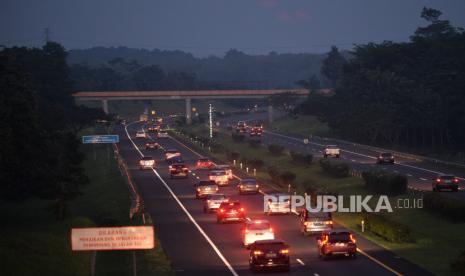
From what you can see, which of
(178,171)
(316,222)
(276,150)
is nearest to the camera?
(316,222)

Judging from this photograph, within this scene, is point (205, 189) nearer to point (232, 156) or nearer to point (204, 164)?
point (204, 164)

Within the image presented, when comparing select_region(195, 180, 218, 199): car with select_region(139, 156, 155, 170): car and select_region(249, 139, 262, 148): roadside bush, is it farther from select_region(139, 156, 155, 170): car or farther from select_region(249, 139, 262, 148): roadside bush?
select_region(249, 139, 262, 148): roadside bush

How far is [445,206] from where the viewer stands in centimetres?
4919

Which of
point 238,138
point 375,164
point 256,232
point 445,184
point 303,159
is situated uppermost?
point 256,232

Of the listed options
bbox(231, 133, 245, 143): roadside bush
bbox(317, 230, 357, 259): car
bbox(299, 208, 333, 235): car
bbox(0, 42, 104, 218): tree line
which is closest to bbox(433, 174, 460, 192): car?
bbox(299, 208, 333, 235): car

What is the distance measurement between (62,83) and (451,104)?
64043 millimetres

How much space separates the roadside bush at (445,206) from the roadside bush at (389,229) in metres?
4.63

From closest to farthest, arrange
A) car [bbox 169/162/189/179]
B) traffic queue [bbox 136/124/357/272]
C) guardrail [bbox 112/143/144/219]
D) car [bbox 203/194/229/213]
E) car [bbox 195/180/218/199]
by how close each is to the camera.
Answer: traffic queue [bbox 136/124/357/272]
guardrail [bbox 112/143/144/219]
car [bbox 203/194/229/213]
car [bbox 195/180/218/199]
car [bbox 169/162/189/179]

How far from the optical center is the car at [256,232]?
40594 mm

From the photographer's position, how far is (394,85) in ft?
441

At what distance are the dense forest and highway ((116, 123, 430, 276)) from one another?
160 feet

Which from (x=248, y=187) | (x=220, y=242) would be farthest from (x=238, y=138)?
(x=220, y=242)

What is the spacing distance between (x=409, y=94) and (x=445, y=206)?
265 feet

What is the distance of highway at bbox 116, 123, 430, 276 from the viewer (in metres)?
34.7
